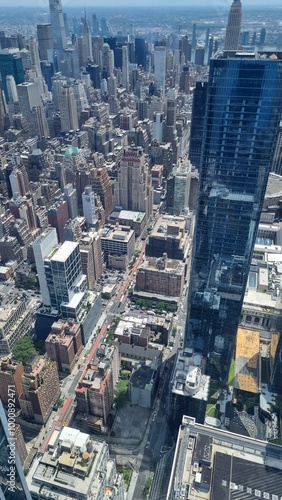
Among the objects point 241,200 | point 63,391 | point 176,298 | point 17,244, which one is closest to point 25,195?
point 17,244

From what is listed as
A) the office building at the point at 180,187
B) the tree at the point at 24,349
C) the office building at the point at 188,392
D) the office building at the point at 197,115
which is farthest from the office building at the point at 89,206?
the office building at the point at 188,392

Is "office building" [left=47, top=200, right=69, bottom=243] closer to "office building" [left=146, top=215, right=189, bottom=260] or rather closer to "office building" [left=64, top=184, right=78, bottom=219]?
"office building" [left=64, top=184, right=78, bottom=219]

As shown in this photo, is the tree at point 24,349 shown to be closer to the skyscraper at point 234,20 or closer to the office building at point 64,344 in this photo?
the office building at point 64,344

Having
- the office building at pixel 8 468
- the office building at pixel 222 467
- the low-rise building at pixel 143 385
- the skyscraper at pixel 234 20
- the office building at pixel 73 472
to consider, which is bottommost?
the low-rise building at pixel 143 385

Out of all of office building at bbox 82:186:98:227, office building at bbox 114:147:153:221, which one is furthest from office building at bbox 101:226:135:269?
office building at bbox 114:147:153:221

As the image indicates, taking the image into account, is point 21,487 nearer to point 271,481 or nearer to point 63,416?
point 271,481
